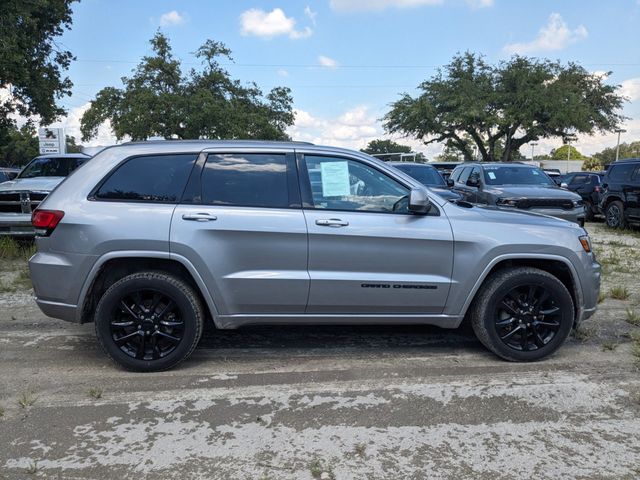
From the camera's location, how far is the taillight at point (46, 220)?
3.96 m

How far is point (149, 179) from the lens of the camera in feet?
13.4

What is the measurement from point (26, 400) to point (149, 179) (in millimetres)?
1819

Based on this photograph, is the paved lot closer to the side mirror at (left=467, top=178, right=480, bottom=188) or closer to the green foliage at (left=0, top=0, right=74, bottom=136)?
the side mirror at (left=467, top=178, right=480, bottom=188)

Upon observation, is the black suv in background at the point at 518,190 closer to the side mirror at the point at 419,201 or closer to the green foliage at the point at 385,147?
the side mirror at the point at 419,201

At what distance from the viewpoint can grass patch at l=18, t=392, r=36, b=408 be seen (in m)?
3.54

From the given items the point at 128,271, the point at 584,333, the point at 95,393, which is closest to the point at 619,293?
the point at 584,333

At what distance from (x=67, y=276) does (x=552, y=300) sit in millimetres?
3882

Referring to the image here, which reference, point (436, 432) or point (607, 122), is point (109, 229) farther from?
point (607, 122)

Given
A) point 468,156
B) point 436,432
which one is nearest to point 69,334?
point 436,432

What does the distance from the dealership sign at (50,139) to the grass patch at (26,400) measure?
20.3m

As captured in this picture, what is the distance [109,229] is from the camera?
390 centimetres

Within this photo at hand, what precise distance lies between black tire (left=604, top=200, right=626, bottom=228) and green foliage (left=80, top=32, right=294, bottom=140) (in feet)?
74.8

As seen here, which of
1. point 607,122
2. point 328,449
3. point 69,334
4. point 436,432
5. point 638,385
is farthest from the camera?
point 607,122

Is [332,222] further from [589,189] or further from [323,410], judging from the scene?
[589,189]
